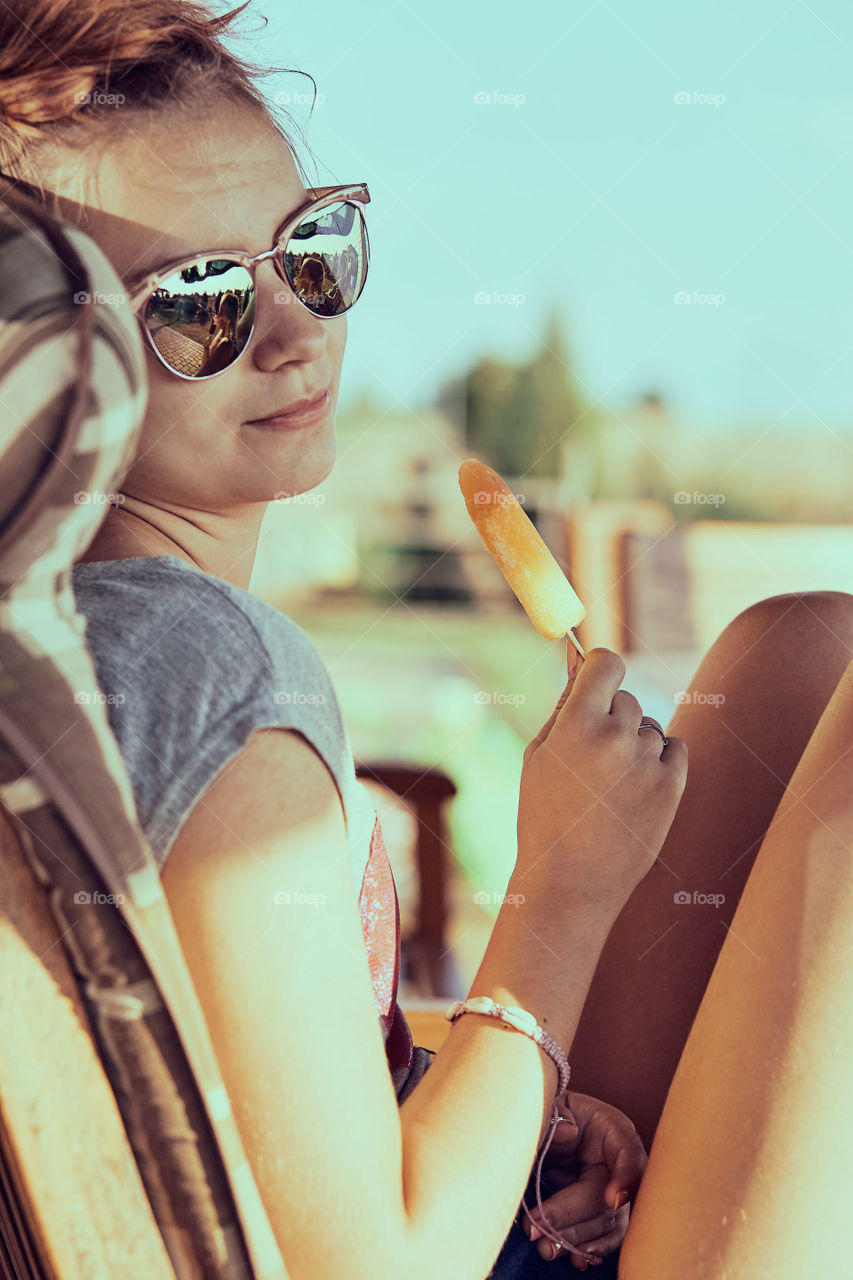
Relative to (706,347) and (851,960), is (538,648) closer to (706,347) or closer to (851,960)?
(706,347)

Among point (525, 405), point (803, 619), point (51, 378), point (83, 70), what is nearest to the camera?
point (51, 378)

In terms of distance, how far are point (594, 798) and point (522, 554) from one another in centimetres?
29

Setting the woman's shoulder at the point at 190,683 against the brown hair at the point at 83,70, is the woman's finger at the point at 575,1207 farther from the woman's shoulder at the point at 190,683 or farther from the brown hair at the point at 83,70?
the brown hair at the point at 83,70

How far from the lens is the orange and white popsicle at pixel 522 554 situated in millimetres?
987

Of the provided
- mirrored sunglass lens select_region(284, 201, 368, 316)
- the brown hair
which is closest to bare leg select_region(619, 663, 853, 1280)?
mirrored sunglass lens select_region(284, 201, 368, 316)

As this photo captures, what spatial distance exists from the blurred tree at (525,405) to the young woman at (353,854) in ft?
34.7

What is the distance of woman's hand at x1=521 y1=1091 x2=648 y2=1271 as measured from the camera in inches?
32.9

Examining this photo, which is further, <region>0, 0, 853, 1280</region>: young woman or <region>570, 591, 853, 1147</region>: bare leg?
<region>570, 591, 853, 1147</region>: bare leg

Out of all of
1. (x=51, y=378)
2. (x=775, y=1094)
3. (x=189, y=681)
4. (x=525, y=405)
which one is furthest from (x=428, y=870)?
(x=525, y=405)

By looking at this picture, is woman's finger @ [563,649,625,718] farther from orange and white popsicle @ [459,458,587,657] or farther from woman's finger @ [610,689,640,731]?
orange and white popsicle @ [459,458,587,657]

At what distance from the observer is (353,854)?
805mm

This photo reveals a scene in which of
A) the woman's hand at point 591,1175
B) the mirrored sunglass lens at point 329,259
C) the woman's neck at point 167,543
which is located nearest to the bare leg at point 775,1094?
the woman's hand at point 591,1175

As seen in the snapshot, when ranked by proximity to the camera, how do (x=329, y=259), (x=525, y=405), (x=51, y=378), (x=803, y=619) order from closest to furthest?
1. (x=51, y=378)
2. (x=329, y=259)
3. (x=803, y=619)
4. (x=525, y=405)

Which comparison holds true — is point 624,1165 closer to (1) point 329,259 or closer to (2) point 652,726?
(2) point 652,726
